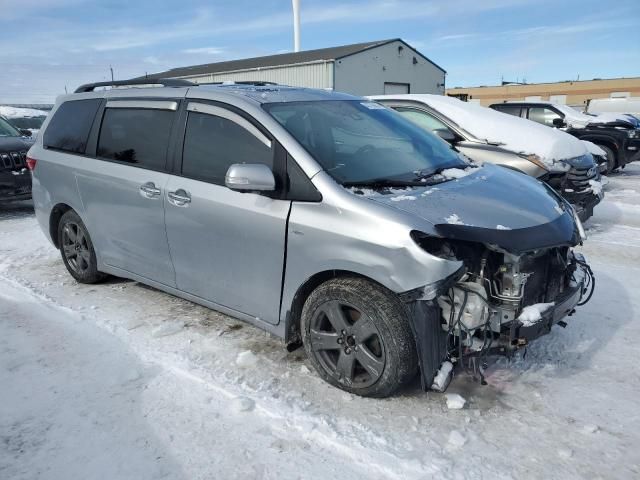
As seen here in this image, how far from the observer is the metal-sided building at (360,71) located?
25.8 metres

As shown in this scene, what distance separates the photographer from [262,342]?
3.83 metres

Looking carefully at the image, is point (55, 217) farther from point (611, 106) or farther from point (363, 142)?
point (611, 106)

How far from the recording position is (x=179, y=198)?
3697 millimetres

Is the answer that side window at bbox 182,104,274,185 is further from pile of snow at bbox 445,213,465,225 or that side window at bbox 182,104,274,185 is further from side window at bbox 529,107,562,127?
side window at bbox 529,107,562,127

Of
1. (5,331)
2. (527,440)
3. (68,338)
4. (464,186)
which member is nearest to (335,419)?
(527,440)

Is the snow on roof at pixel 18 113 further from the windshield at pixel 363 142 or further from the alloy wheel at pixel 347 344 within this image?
the alloy wheel at pixel 347 344

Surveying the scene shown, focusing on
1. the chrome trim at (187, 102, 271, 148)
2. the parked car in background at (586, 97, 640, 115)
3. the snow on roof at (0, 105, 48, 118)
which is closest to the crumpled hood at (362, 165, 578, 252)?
the chrome trim at (187, 102, 271, 148)

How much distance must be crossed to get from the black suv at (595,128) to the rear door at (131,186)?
1046 centimetres

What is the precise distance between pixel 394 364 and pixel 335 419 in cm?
45

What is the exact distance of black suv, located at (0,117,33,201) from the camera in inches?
321

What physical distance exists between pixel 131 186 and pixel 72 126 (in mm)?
1297

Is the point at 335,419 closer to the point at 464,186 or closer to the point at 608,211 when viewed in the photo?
the point at 464,186

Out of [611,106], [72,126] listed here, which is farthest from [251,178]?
[611,106]

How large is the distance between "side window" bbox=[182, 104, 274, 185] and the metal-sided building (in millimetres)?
22455
